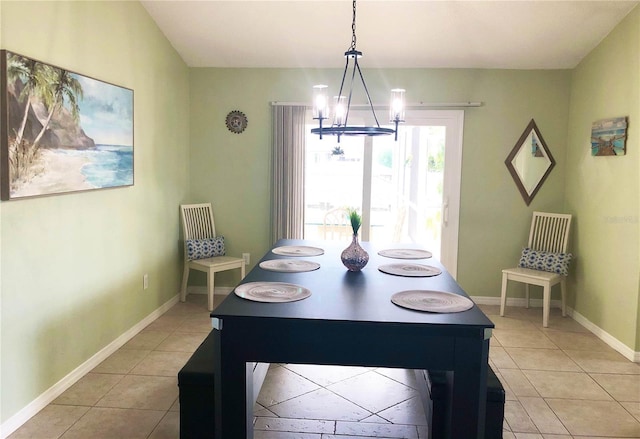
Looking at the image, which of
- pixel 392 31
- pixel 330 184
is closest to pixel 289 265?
pixel 330 184

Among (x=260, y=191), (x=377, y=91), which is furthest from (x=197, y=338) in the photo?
(x=377, y=91)

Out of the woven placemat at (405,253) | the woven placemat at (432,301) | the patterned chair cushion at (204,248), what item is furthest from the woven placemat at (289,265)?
the patterned chair cushion at (204,248)

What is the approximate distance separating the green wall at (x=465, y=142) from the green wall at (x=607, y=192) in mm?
282

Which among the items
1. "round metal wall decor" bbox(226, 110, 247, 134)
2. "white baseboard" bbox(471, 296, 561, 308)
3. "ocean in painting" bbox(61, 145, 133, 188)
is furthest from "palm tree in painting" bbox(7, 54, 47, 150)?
"white baseboard" bbox(471, 296, 561, 308)

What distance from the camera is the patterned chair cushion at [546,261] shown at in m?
4.55

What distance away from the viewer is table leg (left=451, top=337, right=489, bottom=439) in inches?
81.6

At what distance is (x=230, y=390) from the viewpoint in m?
2.17

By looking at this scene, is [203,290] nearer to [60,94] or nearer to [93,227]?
[93,227]

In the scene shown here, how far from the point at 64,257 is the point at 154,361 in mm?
942

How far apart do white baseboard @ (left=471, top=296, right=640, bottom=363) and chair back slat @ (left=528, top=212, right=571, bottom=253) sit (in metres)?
0.56

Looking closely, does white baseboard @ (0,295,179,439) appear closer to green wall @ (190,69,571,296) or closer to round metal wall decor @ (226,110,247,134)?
green wall @ (190,69,571,296)

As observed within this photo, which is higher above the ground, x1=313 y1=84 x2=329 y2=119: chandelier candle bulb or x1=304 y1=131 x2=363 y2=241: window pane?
x1=313 y1=84 x2=329 y2=119: chandelier candle bulb

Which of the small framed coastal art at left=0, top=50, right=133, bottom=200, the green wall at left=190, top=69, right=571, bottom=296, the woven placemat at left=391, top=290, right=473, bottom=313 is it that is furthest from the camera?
the green wall at left=190, top=69, right=571, bottom=296

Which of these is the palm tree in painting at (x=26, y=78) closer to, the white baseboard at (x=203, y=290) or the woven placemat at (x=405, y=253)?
the woven placemat at (x=405, y=253)
